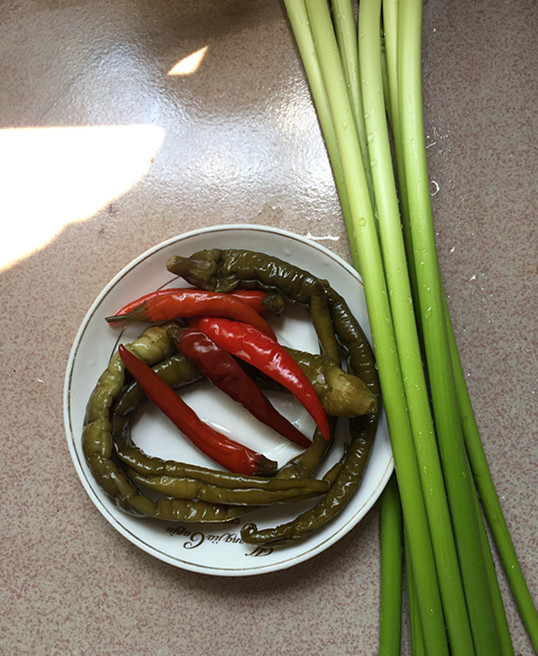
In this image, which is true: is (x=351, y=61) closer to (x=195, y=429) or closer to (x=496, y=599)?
(x=195, y=429)

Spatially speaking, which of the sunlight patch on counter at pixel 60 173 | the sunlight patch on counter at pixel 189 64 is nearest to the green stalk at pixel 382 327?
the sunlight patch on counter at pixel 189 64

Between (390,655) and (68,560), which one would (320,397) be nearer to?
(390,655)

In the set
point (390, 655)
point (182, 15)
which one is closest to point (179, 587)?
point (390, 655)

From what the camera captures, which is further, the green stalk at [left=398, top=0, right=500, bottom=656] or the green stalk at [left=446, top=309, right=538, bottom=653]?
the green stalk at [left=446, top=309, right=538, bottom=653]

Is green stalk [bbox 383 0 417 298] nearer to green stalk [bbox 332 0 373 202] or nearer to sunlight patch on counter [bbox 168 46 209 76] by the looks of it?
green stalk [bbox 332 0 373 202]

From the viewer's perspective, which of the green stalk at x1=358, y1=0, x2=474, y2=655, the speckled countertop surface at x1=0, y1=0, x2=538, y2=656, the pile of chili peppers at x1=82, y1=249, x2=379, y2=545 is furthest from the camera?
the speckled countertop surface at x1=0, y1=0, x2=538, y2=656

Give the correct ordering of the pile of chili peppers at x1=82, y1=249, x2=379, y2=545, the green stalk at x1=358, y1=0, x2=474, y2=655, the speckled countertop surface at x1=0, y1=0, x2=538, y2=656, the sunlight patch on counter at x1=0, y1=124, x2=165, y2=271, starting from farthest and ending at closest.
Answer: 1. the sunlight patch on counter at x1=0, y1=124, x2=165, y2=271
2. the speckled countertop surface at x1=0, y1=0, x2=538, y2=656
3. the pile of chili peppers at x1=82, y1=249, x2=379, y2=545
4. the green stalk at x1=358, y1=0, x2=474, y2=655

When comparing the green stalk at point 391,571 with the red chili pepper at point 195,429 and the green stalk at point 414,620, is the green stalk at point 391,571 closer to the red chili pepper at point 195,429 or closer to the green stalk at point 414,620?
the green stalk at point 414,620

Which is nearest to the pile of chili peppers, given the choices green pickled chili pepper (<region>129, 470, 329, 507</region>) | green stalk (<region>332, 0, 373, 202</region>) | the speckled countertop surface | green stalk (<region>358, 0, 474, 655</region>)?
green pickled chili pepper (<region>129, 470, 329, 507</region>)
